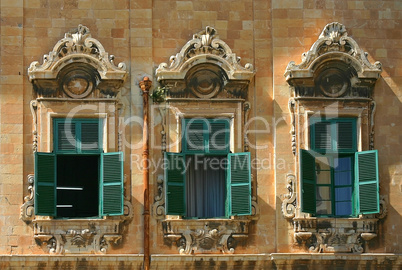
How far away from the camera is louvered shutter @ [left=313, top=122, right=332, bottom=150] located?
31156 mm

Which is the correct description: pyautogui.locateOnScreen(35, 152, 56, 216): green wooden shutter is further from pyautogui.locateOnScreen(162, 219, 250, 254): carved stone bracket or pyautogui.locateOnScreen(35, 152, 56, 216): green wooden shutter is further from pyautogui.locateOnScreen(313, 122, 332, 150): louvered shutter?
pyautogui.locateOnScreen(313, 122, 332, 150): louvered shutter

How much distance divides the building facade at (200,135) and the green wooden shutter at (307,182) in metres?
0.04

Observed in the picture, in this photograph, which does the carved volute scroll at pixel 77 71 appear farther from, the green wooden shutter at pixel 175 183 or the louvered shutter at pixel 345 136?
the louvered shutter at pixel 345 136

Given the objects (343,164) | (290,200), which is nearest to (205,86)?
(290,200)

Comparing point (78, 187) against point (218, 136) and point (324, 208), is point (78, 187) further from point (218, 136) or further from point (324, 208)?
point (324, 208)

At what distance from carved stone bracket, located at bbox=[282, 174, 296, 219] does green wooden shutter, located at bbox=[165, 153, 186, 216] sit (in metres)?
2.48

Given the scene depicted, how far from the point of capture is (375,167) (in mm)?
30734

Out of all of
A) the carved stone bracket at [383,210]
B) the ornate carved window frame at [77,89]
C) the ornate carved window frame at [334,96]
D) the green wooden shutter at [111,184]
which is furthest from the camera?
the carved stone bracket at [383,210]

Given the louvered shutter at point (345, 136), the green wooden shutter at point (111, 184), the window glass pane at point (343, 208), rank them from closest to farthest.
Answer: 1. the green wooden shutter at point (111, 184)
2. the window glass pane at point (343, 208)
3. the louvered shutter at point (345, 136)

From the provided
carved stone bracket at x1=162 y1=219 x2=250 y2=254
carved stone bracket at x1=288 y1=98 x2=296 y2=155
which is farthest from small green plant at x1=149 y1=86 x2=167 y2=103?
carved stone bracket at x1=288 y1=98 x2=296 y2=155

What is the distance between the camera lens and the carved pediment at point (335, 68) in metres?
31.2

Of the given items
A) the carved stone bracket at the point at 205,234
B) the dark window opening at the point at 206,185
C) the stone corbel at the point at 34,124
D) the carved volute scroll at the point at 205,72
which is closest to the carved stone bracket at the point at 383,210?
the carved stone bracket at the point at 205,234

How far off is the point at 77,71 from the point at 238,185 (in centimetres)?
486

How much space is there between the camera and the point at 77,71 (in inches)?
1221
